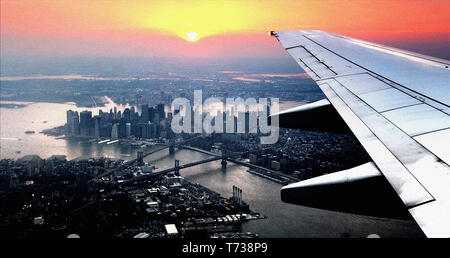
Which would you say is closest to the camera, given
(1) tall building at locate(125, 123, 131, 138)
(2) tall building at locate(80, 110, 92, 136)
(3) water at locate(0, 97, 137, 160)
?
(3) water at locate(0, 97, 137, 160)

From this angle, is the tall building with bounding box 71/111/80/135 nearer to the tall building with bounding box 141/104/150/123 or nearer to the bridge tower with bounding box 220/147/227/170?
the tall building with bounding box 141/104/150/123

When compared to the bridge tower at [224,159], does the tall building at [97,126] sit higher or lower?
higher

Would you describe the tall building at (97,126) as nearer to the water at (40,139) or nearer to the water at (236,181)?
the water at (40,139)

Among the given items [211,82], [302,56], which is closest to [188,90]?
[211,82]

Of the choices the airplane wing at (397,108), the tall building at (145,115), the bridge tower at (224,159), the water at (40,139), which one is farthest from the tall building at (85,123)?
the airplane wing at (397,108)

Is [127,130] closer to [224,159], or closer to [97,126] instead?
[97,126]

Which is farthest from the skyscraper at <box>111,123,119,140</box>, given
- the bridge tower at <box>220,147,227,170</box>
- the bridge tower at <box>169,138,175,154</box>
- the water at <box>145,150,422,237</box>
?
the water at <box>145,150,422,237</box>

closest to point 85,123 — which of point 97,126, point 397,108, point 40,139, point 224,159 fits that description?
point 97,126
